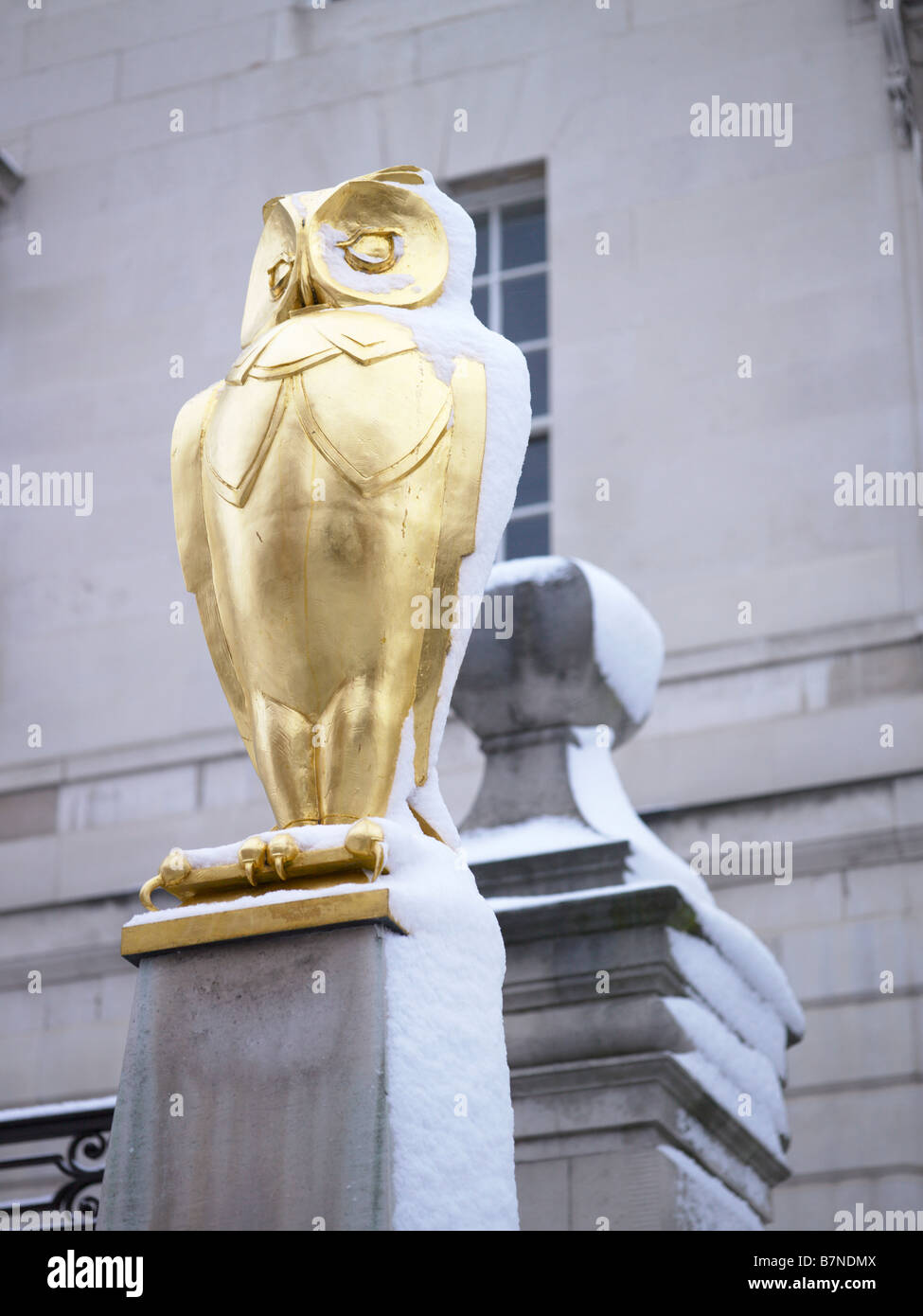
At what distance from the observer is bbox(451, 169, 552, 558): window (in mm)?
12680

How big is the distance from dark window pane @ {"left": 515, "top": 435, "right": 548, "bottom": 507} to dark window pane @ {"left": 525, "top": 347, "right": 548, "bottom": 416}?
212mm

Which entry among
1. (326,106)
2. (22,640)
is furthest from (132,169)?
(22,640)

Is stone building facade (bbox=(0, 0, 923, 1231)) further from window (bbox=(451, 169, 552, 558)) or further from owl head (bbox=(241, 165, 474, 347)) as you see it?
owl head (bbox=(241, 165, 474, 347))

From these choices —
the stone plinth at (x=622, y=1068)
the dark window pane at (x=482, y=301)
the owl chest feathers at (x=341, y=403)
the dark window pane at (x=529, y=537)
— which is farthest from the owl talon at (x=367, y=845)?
the dark window pane at (x=482, y=301)

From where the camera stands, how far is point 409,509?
11.8 ft

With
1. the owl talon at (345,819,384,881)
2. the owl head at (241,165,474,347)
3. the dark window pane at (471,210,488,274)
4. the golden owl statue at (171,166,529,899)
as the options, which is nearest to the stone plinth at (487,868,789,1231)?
the golden owl statue at (171,166,529,899)

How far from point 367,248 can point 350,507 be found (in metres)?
0.64

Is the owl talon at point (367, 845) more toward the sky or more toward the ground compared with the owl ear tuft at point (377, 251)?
→ more toward the ground

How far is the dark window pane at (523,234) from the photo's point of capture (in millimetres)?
13352

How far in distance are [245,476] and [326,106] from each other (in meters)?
10.9

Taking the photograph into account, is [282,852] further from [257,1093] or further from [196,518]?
[196,518]

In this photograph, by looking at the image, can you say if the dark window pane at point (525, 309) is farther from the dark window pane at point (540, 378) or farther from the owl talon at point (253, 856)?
the owl talon at point (253, 856)

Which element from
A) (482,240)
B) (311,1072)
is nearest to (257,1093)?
(311,1072)

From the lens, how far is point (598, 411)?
1226cm
